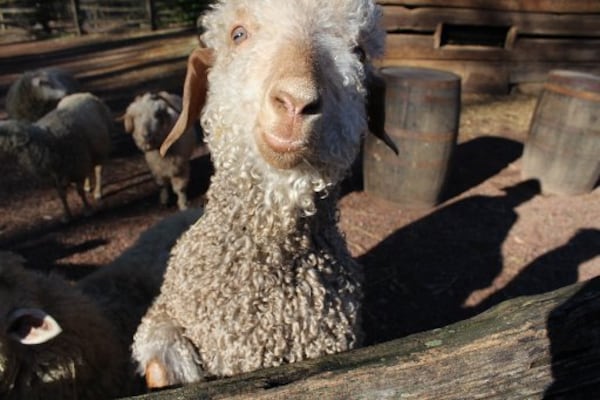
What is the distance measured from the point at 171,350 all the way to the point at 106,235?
3423 millimetres

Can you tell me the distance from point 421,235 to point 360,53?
3.55 m

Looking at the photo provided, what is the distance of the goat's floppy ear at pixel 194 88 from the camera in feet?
5.67

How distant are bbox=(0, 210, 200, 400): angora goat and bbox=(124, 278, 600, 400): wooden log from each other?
3.76 feet

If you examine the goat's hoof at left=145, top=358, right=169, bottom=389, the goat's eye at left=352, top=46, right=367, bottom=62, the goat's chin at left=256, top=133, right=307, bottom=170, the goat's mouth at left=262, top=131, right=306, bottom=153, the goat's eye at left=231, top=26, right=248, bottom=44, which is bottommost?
the goat's hoof at left=145, top=358, right=169, bottom=389

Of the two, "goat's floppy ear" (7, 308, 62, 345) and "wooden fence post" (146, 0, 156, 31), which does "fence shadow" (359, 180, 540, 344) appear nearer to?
"goat's floppy ear" (7, 308, 62, 345)

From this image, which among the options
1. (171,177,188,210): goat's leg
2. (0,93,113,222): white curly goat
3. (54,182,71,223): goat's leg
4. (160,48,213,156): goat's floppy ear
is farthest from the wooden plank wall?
(160,48,213,156): goat's floppy ear

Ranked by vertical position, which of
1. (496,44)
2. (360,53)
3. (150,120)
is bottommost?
(150,120)

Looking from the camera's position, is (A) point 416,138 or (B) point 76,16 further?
(B) point 76,16

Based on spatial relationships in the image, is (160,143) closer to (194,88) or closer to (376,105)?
(194,88)

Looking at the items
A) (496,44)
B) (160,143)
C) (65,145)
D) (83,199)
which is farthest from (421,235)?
(496,44)

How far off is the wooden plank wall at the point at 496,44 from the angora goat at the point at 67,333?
23.0ft

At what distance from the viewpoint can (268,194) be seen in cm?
147

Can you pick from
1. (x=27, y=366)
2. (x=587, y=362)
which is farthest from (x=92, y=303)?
(x=587, y=362)

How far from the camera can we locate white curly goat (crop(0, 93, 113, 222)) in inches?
187
